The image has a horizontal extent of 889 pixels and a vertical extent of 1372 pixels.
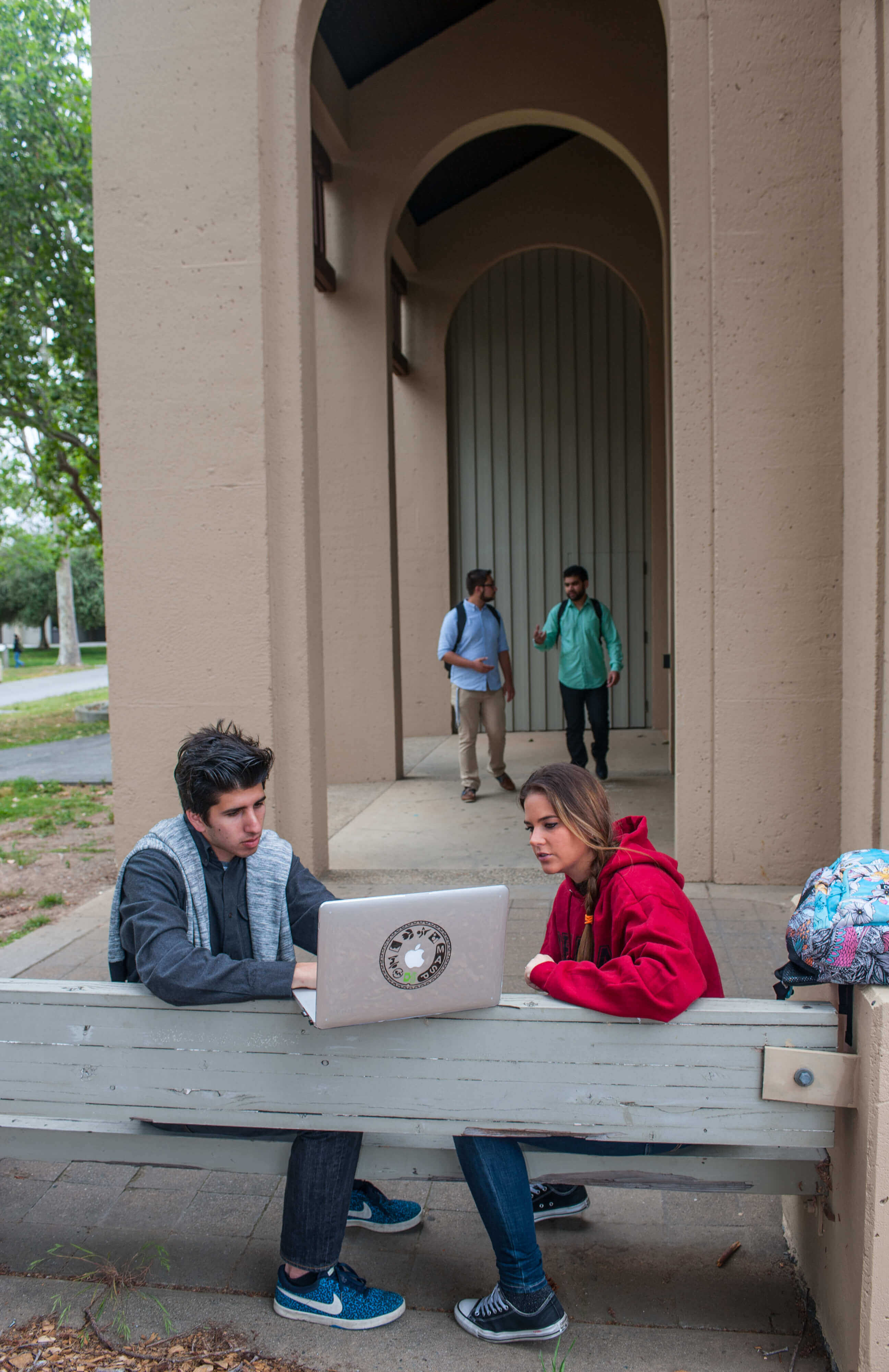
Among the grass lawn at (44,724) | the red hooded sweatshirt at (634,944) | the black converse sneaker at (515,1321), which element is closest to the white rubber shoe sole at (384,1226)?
the black converse sneaker at (515,1321)

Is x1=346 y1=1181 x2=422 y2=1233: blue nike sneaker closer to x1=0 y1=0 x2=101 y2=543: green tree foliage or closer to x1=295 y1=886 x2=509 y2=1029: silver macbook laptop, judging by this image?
x1=295 y1=886 x2=509 y2=1029: silver macbook laptop

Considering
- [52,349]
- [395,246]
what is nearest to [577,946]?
[395,246]

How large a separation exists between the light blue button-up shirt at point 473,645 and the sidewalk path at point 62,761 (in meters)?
4.60

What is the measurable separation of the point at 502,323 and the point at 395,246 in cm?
211

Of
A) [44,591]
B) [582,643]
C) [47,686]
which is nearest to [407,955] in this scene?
[582,643]

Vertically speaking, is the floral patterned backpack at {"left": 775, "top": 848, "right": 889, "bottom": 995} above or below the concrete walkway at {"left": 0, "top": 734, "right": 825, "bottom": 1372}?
above

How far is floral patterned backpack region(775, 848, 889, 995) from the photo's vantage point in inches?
81.4

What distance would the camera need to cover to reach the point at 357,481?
372 inches

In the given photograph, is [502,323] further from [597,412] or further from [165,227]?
[165,227]

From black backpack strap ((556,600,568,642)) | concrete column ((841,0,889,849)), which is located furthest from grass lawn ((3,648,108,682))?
concrete column ((841,0,889,849))

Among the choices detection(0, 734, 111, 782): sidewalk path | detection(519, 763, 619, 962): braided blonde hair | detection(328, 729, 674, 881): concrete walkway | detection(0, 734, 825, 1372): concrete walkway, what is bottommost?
detection(0, 734, 111, 782): sidewalk path

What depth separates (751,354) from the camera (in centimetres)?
556

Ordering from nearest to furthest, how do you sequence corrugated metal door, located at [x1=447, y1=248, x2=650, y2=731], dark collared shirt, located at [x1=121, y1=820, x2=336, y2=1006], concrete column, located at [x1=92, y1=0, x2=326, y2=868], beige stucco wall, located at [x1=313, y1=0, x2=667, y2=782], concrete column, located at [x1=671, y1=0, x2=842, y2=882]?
1. dark collared shirt, located at [x1=121, y1=820, x2=336, y2=1006]
2. concrete column, located at [x1=671, y1=0, x2=842, y2=882]
3. concrete column, located at [x1=92, y1=0, x2=326, y2=868]
4. beige stucco wall, located at [x1=313, y1=0, x2=667, y2=782]
5. corrugated metal door, located at [x1=447, y1=248, x2=650, y2=731]

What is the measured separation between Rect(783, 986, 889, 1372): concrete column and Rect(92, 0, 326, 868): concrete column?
13.6 ft
